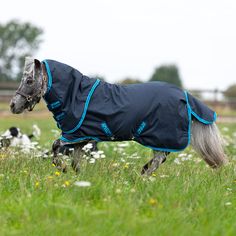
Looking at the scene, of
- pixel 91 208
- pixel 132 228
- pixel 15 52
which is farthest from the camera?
pixel 15 52

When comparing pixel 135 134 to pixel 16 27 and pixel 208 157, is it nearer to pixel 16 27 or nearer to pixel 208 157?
pixel 208 157

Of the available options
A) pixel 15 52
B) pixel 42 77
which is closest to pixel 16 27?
pixel 15 52

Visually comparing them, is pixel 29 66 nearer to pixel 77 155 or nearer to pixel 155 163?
pixel 77 155

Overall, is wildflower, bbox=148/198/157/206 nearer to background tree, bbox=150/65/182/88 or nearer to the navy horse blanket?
the navy horse blanket

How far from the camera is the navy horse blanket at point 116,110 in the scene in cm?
573

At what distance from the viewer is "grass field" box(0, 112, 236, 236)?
3.66 meters

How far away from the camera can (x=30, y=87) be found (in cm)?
582

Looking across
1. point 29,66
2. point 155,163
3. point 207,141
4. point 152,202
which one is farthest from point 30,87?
point 152,202

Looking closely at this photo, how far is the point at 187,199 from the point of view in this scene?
14.2 ft

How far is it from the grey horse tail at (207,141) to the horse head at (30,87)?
78.8 inches

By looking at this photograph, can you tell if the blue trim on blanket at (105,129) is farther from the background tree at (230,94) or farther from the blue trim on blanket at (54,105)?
the background tree at (230,94)

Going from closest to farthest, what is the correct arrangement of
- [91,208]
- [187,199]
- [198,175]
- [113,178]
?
[91,208] → [187,199] → [113,178] → [198,175]

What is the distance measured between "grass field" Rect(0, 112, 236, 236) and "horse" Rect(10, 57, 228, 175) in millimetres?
451

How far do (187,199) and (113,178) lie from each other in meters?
1.03
